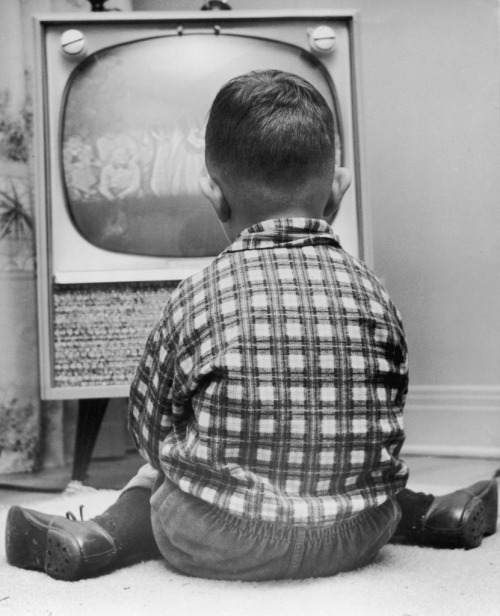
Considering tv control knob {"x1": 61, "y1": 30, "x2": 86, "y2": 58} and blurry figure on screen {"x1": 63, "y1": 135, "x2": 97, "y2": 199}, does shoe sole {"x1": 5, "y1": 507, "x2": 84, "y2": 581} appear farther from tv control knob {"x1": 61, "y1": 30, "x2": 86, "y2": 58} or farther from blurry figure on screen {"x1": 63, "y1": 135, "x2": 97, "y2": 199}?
tv control knob {"x1": 61, "y1": 30, "x2": 86, "y2": 58}

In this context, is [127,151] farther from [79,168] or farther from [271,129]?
[271,129]

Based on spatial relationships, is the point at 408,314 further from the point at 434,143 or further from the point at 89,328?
the point at 89,328

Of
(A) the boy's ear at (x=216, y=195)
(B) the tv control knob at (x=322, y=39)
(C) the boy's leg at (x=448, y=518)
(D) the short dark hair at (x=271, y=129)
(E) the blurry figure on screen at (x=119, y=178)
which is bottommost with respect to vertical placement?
(C) the boy's leg at (x=448, y=518)

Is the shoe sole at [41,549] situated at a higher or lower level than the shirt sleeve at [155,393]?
lower

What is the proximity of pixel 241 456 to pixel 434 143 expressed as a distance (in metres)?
1.05

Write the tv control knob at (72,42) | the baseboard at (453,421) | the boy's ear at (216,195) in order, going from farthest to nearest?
1. the baseboard at (453,421)
2. the tv control knob at (72,42)
3. the boy's ear at (216,195)

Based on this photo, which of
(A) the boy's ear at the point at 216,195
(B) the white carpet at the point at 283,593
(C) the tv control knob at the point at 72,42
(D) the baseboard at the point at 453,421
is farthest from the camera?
(D) the baseboard at the point at 453,421

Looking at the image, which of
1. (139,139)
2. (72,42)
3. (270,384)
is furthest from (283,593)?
(72,42)

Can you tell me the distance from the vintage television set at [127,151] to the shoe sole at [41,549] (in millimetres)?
458

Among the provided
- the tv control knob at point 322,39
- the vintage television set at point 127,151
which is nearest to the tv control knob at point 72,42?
the vintage television set at point 127,151

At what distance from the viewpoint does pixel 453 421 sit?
1.55 metres

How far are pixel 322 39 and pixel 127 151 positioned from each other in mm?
377

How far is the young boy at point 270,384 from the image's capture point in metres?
0.72

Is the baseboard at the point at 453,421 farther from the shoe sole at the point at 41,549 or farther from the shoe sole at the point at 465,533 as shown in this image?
the shoe sole at the point at 41,549
